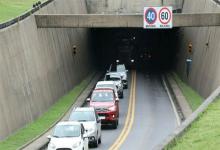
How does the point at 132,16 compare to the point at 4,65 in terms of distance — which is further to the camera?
the point at 132,16

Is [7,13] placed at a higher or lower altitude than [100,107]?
higher

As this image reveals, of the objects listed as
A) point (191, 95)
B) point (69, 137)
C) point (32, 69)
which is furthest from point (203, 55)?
point (69, 137)

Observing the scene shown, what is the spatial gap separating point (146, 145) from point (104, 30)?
6592 centimetres

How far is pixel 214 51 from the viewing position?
48562 millimetres

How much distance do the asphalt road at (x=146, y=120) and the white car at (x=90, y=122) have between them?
568 mm

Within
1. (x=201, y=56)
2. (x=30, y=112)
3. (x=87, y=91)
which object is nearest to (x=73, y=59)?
(x=87, y=91)

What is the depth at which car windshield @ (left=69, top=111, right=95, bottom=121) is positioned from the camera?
3303 cm

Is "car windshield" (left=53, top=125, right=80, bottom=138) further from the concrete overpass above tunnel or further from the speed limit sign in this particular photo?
the speed limit sign

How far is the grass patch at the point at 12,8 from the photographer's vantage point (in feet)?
153

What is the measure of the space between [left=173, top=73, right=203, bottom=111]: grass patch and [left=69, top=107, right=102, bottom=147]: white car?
11.6 m

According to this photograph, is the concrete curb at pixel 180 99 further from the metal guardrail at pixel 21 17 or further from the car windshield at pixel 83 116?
the metal guardrail at pixel 21 17

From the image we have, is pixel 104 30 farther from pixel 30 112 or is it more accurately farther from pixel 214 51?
pixel 30 112

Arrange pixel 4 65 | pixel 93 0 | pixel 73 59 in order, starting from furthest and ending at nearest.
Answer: pixel 93 0, pixel 73 59, pixel 4 65

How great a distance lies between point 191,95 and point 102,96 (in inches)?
513
